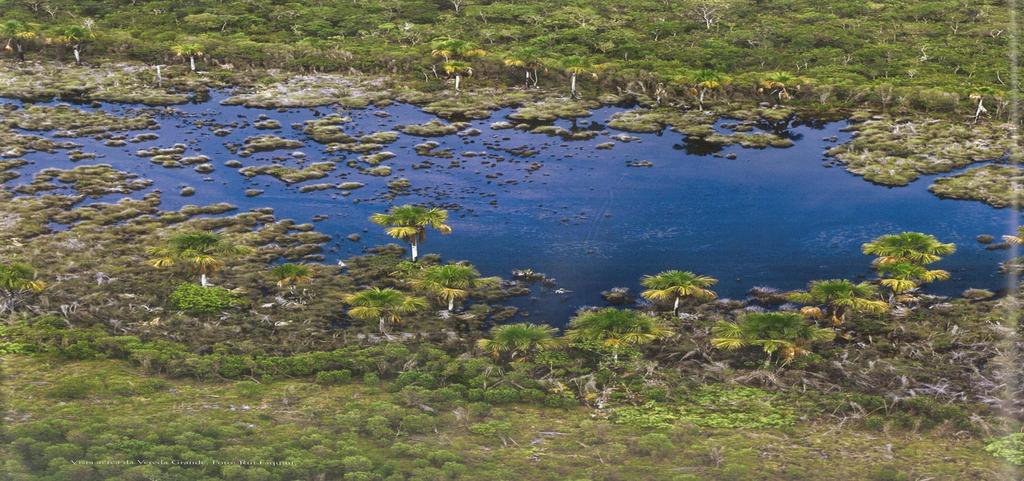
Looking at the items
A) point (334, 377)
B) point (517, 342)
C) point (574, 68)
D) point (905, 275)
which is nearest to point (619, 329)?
point (517, 342)

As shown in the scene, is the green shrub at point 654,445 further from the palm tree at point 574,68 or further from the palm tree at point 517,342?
the palm tree at point 574,68

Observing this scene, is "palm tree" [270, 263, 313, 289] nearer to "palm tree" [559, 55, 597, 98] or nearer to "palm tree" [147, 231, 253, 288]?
"palm tree" [147, 231, 253, 288]

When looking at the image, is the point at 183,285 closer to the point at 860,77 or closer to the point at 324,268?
the point at 324,268

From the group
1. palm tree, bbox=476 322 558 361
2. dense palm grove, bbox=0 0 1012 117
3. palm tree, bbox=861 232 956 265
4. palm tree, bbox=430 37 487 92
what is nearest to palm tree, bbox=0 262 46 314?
palm tree, bbox=476 322 558 361

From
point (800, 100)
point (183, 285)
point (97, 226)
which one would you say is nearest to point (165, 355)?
point (183, 285)

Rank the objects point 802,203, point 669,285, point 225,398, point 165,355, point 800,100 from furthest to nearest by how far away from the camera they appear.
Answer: point 800,100
point 802,203
point 669,285
point 165,355
point 225,398

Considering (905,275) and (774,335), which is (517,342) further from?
(905,275)
